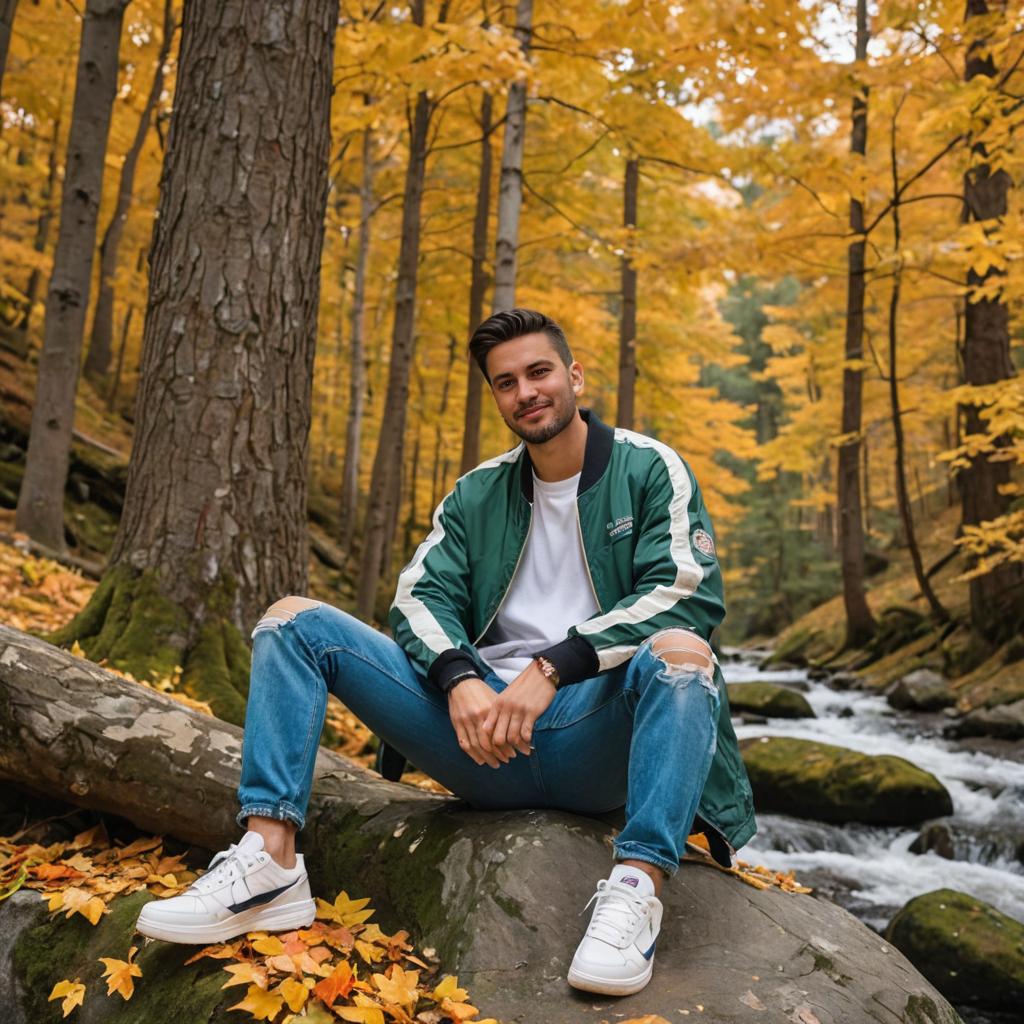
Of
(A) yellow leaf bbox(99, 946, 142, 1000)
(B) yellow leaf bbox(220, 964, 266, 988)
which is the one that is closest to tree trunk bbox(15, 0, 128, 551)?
(A) yellow leaf bbox(99, 946, 142, 1000)

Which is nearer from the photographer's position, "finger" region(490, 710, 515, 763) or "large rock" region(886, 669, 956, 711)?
"finger" region(490, 710, 515, 763)

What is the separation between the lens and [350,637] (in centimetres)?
250

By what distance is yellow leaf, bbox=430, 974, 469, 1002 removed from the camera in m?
1.93

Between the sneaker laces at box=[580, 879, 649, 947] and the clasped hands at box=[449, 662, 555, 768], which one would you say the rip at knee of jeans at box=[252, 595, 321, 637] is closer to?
the clasped hands at box=[449, 662, 555, 768]

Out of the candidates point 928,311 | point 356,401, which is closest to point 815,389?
point 928,311

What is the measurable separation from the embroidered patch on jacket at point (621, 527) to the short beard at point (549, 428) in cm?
36

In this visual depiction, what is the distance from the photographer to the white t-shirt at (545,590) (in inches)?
107

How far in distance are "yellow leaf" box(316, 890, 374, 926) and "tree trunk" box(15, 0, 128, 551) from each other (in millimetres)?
5388

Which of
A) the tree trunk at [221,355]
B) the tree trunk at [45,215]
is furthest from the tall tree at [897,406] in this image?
the tree trunk at [45,215]

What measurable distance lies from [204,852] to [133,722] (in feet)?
1.62

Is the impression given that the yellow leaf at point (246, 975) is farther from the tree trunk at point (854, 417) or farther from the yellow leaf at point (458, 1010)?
the tree trunk at point (854, 417)

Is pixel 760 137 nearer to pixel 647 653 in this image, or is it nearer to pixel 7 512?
pixel 7 512

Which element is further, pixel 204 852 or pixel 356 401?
pixel 356 401

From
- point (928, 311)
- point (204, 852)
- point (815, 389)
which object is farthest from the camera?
point (815, 389)
